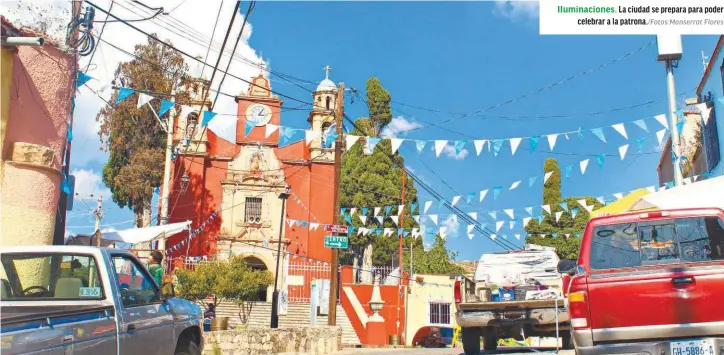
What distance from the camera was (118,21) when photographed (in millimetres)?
12539

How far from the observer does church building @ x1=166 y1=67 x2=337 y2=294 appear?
33656 millimetres

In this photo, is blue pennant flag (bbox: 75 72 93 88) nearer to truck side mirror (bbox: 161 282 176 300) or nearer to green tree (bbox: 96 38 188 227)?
truck side mirror (bbox: 161 282 176 300)

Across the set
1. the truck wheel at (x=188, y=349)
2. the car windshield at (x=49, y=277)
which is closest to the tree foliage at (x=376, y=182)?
the truck wheel at (x=188, y=349)

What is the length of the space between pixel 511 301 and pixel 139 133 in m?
24.9

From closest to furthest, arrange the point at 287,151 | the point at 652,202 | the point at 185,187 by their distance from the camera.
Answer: the point at 652,202 → the point at 185,187 → the point at 287,151

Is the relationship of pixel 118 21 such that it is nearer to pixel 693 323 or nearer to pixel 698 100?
pixel 693 323

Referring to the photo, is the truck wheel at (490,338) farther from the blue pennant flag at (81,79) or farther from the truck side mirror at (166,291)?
the blue pennant flag at (81,79)

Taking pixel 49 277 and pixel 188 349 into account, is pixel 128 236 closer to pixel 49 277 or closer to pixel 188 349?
Result: pixel 188 349

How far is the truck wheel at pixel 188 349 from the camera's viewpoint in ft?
24.5

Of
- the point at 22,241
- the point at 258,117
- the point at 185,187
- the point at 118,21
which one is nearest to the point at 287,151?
the point at 258,117

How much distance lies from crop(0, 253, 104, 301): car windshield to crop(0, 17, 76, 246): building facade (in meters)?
4.07

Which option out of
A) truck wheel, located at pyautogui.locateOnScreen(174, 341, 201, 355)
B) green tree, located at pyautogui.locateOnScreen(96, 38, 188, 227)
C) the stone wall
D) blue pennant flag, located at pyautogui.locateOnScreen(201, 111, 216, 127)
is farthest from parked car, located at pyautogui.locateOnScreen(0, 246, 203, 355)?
green tree, located at pyautogui.locateOnScreen(96, 38, 188, 227)

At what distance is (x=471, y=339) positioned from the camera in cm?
1169

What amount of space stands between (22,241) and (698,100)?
68.9 feet
